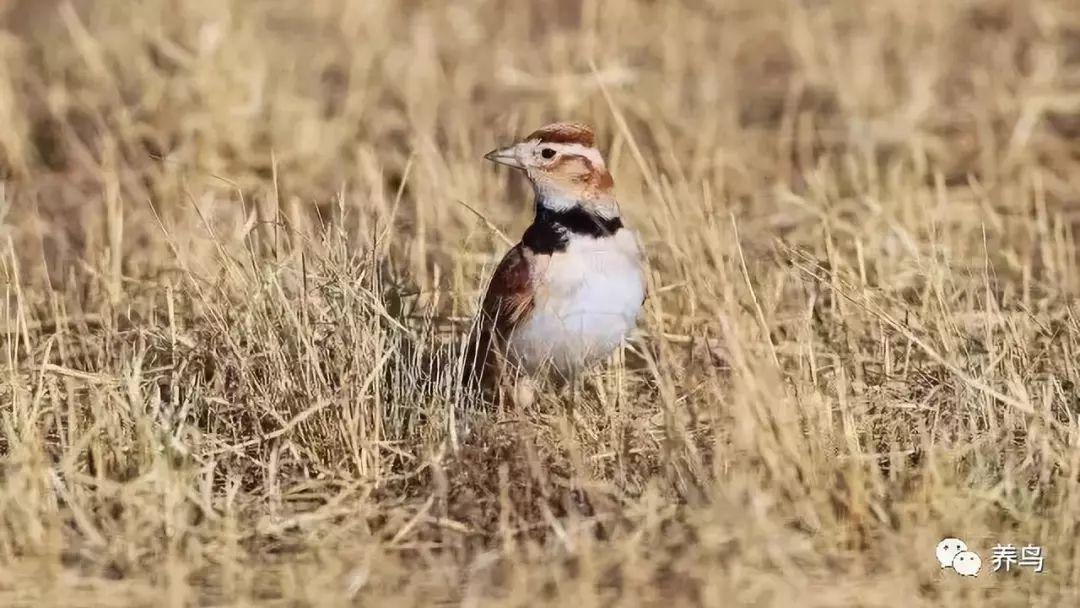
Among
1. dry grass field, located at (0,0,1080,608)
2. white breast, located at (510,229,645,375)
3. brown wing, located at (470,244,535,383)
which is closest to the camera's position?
dry grass field, located at (0,0,1080,608)

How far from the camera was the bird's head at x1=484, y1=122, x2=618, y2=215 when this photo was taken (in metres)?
6.64

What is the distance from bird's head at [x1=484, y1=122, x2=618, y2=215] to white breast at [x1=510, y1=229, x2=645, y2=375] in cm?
15

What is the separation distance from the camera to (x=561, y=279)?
645cm

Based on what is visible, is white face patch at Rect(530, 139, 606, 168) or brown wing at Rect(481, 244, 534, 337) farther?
white face patch at Rect(530, 139, 606, 168)

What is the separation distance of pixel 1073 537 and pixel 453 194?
3.90 metres

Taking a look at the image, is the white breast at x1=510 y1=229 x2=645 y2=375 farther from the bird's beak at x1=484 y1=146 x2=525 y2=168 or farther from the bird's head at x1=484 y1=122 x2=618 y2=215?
the bird's beak at x1=484 y1=146 x2=525 y2=168

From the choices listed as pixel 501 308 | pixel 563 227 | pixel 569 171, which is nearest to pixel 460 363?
pixel 501 308

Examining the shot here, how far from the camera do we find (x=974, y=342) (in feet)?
21.5

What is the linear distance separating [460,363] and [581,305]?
16.5 inches

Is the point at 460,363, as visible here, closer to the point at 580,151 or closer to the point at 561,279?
the point at 561,279

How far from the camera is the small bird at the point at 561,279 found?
643 cm

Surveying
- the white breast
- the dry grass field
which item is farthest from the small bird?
the dry grass field

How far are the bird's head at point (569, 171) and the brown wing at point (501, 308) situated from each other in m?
0.21

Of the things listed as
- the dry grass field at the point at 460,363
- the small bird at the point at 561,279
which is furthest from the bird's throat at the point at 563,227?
the dry grass field at the point at 460,363
